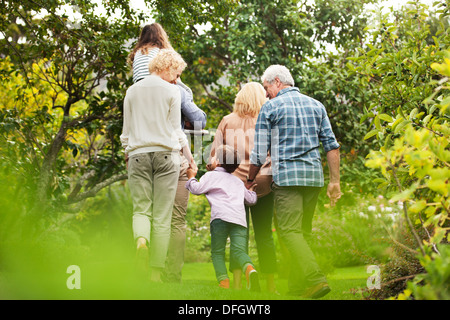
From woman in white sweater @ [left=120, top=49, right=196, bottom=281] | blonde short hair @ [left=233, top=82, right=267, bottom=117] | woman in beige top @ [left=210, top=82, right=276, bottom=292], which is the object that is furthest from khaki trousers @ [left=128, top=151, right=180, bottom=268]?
blonde short hair @ [left=233, top=82, right=267, bottom=117]

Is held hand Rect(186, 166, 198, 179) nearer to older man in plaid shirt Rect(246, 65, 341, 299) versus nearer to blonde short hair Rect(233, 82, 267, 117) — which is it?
older man in plaid shirt Rect(246, 65, 341, 299)

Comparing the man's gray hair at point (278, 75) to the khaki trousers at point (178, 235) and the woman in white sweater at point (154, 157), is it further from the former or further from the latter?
the khaki trousers at point (178, 235)

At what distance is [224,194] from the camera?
15.9 ft

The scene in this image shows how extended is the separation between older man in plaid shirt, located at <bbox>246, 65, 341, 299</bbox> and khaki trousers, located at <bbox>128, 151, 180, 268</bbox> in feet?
2.66

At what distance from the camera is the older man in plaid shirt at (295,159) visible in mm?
4359

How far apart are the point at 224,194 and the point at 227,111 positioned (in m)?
6.64

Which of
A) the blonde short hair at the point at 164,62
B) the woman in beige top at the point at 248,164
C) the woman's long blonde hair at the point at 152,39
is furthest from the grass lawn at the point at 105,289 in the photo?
the woman's long blonde hair at the point at 152,39

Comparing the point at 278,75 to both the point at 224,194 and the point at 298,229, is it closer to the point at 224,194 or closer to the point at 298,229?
the point at 224,194

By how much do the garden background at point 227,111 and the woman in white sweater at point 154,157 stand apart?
0.39 m

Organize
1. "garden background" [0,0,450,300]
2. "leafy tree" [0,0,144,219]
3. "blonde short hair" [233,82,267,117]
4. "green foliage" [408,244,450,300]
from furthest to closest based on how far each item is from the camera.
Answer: "leafy tree" [0,0,144,219], "blonde short hair" [233,82,267,117], "garden background" [0,0,450,300], "green foliage" [408,244,450,300]

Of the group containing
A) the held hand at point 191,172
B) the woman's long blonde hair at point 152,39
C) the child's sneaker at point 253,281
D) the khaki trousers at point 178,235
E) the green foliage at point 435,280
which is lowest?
the green foliage at point 435,280

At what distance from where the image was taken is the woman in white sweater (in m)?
4.50

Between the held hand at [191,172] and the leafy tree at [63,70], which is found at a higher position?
the leafy tree at [63,70]
